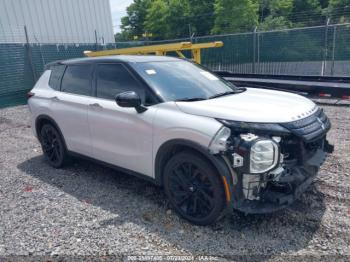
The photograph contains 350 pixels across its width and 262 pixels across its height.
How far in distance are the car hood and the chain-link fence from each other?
9025 millimetres

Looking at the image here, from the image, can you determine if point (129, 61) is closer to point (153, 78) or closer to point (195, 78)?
point (153, 78)

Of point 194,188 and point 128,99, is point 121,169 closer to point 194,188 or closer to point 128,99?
Answer: point 128,99

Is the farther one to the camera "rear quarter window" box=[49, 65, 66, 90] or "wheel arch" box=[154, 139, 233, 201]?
"rear quarter window" box=[49, 65, 66, 90]

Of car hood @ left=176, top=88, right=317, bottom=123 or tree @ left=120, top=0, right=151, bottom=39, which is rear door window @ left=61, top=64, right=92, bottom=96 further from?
tree @ left=120, top=0, right=151, bottom=39

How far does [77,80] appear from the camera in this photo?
4.54 meters

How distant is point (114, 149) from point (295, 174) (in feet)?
7.05

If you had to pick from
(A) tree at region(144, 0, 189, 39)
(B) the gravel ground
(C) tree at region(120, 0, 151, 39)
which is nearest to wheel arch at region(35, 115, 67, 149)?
(B) the gravel ground

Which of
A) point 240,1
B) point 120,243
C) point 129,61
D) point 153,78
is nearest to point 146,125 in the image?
point 153,78

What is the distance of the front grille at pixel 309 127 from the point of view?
2.91m

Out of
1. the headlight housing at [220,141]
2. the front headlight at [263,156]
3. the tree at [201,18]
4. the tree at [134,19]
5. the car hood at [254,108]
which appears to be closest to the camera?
the front headlight at [263,156]

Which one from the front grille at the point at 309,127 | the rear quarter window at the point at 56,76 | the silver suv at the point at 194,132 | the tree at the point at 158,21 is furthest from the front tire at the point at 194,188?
the tree at the point at 158,21

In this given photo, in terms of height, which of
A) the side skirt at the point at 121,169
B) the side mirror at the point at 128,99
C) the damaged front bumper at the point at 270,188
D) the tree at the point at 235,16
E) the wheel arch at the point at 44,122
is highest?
the tree at the point at 235,16

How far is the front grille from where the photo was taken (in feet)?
9.56

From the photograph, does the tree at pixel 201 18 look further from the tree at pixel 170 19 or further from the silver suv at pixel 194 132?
the silver suv at pixel 194 132
